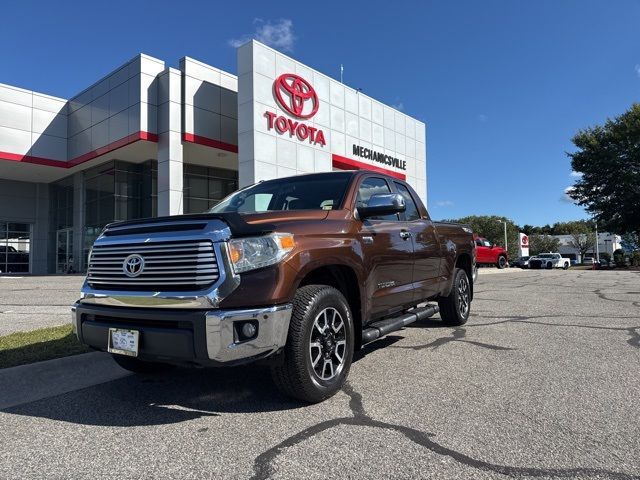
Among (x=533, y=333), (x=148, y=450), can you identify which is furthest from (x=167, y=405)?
(x=533, y=333)

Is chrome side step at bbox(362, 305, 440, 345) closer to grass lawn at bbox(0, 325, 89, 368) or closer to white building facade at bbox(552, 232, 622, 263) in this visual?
grass lawn at bbox(0, 325, 89, 368)

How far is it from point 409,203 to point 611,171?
A: 39.8 meters

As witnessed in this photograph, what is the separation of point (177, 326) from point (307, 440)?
1141 millimetres

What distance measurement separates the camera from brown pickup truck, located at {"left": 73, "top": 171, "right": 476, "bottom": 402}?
3.26 meters

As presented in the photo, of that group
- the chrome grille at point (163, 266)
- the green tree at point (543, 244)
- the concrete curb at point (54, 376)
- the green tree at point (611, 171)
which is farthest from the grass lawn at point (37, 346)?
the green tree at point (543, 244)

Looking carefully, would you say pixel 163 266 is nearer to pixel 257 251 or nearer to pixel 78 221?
pixel 257 251

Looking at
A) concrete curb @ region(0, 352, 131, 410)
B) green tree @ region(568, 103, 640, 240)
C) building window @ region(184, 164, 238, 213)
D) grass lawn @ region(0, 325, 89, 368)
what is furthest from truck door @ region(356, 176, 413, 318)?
green tree @ region(568, 103, 640, 240)

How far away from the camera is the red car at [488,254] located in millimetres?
26344

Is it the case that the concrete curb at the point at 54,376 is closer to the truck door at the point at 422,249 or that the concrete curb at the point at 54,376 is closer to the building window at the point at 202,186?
the truck door at the point at 422,249

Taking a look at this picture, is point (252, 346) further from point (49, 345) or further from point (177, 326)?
point (49, 345)

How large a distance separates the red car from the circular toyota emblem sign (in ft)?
35.7

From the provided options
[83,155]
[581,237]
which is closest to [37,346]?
[83,155]

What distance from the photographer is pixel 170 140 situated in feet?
67.2

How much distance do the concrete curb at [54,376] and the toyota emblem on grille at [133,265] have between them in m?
1.42
